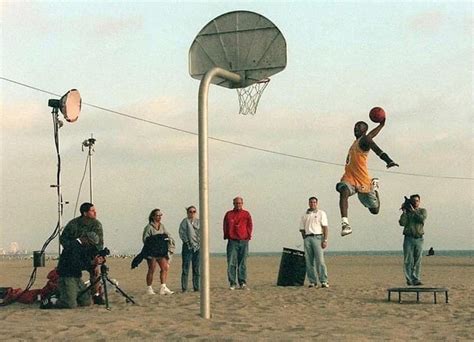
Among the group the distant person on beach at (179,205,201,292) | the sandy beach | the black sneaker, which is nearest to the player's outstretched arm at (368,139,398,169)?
the sandy beach

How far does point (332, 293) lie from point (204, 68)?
16.5 feet

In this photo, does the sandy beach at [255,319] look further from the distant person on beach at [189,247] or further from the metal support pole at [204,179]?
the distant person on beach at [189,247]

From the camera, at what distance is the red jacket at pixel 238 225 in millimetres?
15312

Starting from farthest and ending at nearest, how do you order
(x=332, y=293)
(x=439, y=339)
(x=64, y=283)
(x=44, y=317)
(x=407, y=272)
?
(x=407, y=272), (x=332, y=293), (x=64, y=283), (x=44, y=317), (x=439, y=339)

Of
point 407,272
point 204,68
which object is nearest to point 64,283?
point 204,68

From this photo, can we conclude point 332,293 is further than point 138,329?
Yes

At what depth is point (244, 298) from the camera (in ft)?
43.3

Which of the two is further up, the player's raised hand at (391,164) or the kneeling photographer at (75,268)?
the player's raised hand at (391,164)

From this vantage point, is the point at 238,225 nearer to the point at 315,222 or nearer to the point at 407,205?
the point at 315,222

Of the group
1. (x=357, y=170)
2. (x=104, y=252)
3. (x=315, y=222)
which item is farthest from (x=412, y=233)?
(x=104, y=252)

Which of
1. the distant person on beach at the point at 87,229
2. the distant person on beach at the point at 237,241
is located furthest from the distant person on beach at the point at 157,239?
the distant person on beach at the point at 237,241

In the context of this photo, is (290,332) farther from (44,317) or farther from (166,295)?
(166,295)

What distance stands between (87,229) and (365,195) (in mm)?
4321

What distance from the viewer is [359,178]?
10.5m
